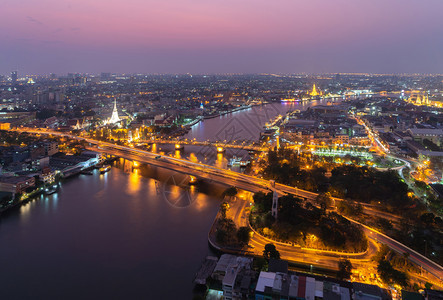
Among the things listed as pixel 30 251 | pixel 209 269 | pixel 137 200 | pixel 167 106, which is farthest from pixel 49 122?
pixel 209 269

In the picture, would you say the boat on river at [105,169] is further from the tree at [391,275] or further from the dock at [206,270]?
the tree at [391,275]

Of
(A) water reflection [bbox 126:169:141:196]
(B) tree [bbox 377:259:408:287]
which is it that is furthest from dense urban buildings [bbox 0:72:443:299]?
(A) water reflection [bbox 126:169:141:196]

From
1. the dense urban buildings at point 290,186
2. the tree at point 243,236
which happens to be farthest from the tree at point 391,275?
the tree at point 243,236

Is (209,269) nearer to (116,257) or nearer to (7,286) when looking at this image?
(116,257)

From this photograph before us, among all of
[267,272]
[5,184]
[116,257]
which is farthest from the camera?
[5,184]

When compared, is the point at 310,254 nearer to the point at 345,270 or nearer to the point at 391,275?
the point at 345,270

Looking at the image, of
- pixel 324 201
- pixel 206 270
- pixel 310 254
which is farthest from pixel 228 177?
pixel 206 270
